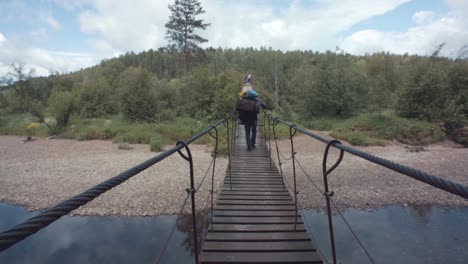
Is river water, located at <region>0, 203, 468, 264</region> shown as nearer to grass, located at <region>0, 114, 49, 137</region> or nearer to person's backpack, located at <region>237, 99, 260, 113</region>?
person's backpack, located at <region>237, 99, 260, 113</region>

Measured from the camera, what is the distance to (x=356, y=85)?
21.3m

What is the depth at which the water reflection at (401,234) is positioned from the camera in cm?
517

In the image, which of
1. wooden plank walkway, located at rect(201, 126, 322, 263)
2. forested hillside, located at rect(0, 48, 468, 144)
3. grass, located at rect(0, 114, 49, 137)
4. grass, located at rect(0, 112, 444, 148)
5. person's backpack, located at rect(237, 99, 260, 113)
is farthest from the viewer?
grass, located at rect(0, 114, 49, 137)

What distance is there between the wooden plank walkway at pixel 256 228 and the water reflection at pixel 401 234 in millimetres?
3013

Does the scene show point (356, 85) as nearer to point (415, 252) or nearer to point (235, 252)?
point (415, 252)

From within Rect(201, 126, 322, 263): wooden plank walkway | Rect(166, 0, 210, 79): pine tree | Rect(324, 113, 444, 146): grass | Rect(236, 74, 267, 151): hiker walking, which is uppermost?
Rect(166, 0, 210, 79): pine tree

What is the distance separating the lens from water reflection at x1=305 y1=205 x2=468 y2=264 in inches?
204

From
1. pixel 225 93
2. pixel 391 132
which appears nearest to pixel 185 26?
pixel 225 93

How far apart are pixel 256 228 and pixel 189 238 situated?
3.98m

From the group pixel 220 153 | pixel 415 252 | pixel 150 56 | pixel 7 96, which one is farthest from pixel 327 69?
pixel 150 56

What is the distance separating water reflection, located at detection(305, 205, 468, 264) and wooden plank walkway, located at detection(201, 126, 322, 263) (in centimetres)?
301

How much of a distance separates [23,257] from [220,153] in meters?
7.81

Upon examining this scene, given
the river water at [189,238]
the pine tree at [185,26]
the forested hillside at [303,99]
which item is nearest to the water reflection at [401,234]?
the river water at [189,238]

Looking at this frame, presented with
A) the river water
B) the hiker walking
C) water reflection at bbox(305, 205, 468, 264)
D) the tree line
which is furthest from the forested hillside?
the hiker walking
